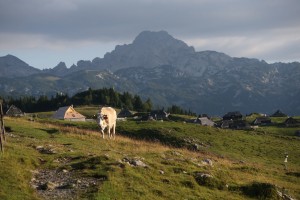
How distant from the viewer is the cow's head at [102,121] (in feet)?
155

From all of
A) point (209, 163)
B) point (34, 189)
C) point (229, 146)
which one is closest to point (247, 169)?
point (209, 163)

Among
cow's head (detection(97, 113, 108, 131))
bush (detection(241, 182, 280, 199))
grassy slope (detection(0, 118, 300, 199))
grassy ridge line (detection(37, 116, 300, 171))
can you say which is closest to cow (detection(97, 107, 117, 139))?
cow's head (detection(97, 113, 108, 131))

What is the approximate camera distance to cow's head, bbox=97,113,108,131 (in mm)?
47356

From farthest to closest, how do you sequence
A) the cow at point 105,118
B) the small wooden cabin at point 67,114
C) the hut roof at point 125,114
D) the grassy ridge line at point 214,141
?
the hut roof at point 125,114 → the small wooden cabin at point 67,114 → the grassy ridge line at point 214,141 → the cow at point 105,118

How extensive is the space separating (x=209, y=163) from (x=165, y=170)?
8.33m

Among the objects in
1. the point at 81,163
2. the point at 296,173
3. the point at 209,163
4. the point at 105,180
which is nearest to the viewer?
the point at 105,180

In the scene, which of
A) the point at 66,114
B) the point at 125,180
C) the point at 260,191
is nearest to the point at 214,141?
the point at 260,191

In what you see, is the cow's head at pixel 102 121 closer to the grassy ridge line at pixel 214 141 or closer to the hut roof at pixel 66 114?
the grassy ridge line at pixel 214 141

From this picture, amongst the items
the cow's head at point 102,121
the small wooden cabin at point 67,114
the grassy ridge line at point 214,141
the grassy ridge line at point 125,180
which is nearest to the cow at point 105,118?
the cow's head at point 102,121

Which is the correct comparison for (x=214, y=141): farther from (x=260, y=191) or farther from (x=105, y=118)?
(x=260, y=191)

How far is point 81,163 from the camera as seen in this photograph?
90.1ft

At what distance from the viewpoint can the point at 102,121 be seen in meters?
47.8

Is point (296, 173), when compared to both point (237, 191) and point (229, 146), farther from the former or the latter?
point (229, 146)

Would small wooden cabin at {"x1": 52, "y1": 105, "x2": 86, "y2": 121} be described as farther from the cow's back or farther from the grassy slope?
the grassy slope
